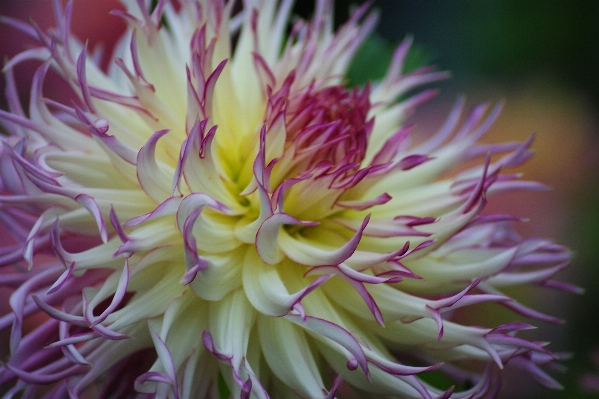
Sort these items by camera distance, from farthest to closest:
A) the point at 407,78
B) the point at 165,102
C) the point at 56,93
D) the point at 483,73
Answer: the point at 483,73 → the point at 56,93 → the point at 407,78 → the point at 165,102

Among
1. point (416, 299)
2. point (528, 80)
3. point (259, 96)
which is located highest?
point (259, 96)

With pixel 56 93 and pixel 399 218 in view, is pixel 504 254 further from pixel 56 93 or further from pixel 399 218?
pixel 56 93

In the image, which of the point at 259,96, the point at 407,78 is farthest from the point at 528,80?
the point at 259,96

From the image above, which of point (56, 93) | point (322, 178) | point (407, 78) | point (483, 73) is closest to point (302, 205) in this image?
point (322, 178)

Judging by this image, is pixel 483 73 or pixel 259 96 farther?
pixel 483 73

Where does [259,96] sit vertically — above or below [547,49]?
above

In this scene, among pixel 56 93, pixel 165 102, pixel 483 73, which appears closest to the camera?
pixel 165 102

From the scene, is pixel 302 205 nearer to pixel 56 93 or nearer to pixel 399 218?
pixel 399 218
